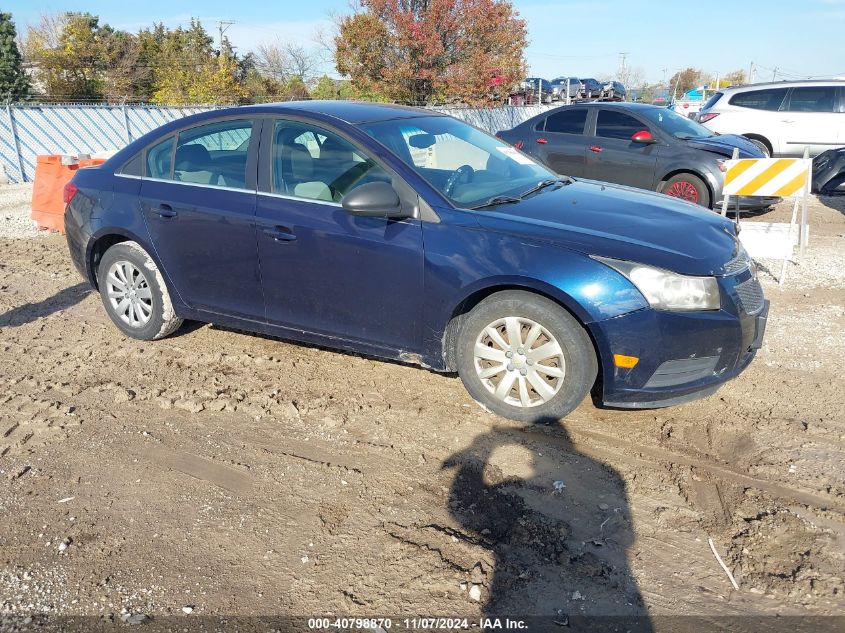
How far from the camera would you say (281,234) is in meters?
4.29

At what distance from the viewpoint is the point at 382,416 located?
13.5ft

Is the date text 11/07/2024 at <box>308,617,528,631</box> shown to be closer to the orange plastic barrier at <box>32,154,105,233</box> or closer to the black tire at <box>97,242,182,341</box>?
the black tire at <box>97,242,182,341</box>

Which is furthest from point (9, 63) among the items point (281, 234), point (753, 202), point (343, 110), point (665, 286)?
point (665, 286)

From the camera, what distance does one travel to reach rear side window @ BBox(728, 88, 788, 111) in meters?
14.0

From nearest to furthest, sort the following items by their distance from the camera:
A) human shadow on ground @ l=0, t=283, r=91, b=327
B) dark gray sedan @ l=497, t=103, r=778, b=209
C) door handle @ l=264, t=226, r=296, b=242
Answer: door handle @ l=264, t=226, r=296, b=242
human shadow on ground @ l=0, t=283, r=91, b=327
dark gray sedan @ l=497, t=103, r=778, b=209

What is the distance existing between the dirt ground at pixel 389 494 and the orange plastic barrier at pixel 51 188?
491 centimetres

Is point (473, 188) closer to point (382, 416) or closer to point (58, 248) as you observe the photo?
point (382, 416)

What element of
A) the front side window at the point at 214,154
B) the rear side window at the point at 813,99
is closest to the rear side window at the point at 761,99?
the rear side window at the point at 813,99

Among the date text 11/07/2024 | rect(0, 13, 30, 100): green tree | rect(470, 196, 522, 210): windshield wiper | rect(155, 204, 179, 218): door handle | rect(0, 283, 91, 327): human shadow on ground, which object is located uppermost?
rect(0, 13, 30, 100): green tree

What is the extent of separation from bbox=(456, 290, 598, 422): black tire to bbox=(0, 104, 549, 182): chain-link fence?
12220mm

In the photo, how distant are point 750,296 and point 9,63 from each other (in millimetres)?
37114

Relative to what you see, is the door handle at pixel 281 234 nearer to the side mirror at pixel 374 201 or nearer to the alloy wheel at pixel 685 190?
the side mirror at pixel 374 201

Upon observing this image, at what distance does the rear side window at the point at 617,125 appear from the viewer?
9.83 metres

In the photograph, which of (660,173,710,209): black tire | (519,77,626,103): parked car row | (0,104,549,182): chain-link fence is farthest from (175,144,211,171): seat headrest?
(519,77,626,103): parked car row
